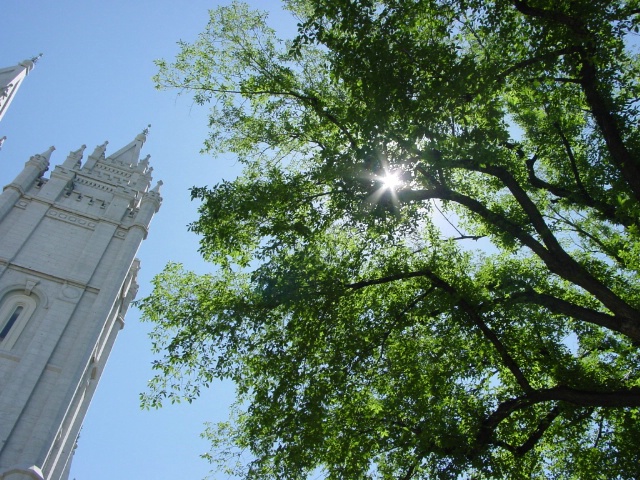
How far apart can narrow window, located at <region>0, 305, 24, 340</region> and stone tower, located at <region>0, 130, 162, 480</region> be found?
0.14 ft

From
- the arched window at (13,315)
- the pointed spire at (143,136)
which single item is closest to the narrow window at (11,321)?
the arched window at (13,315)

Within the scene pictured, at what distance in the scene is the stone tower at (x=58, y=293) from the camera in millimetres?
21438

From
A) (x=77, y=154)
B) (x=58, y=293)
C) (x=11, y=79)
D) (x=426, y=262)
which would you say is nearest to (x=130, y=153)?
(x=77, y=154)

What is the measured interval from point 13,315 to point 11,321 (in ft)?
0.89

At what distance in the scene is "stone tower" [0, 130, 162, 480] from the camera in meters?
21.4

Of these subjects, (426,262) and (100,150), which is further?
(100,150)

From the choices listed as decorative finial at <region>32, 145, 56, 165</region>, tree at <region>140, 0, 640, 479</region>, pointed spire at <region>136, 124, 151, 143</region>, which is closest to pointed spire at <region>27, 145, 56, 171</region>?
decorative finial at <region>32, 145, 56, 165</region>

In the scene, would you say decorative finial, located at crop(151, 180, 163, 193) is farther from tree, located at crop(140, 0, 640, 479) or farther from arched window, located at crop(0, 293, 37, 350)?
tree, located at crop(140, 0, 640, 479)

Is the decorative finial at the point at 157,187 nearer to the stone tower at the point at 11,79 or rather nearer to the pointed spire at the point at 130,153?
the pointed spire at the point at 130,153

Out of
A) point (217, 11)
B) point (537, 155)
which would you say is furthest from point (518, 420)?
point (217, 11)

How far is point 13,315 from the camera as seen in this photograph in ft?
80.1

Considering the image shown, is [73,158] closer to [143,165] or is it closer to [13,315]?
[143,165]

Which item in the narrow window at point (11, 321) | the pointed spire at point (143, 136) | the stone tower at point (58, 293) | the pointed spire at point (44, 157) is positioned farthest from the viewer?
the pointed spire at point (143, 136)

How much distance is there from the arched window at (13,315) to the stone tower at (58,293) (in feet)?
0.13
